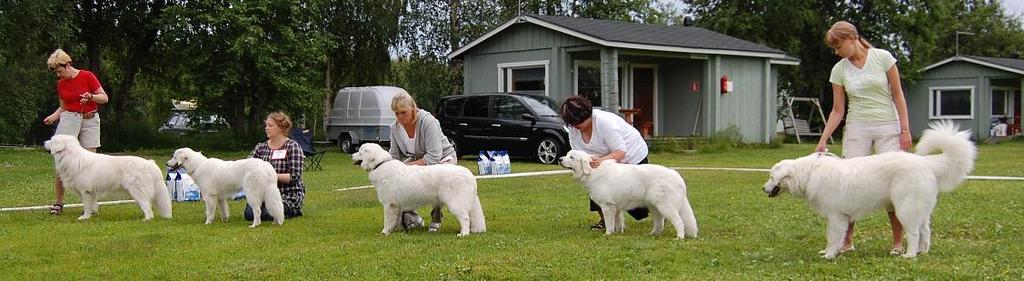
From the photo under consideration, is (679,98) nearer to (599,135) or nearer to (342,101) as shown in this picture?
(342,101)

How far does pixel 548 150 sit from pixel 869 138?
11988mm

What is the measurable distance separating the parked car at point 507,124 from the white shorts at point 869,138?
11280mm

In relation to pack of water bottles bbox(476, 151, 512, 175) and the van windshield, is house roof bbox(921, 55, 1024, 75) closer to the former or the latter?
the van windshield

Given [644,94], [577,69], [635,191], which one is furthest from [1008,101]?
[635,191]

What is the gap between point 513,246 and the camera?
6594 millimetres

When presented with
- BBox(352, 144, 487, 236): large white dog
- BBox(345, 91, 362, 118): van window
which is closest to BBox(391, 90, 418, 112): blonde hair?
BBox(352, 144, 487, 236): large white dog

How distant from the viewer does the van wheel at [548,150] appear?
17.8 metres

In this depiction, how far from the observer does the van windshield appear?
1838cm

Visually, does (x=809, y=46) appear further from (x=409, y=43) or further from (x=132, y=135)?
(x=132, y=135)

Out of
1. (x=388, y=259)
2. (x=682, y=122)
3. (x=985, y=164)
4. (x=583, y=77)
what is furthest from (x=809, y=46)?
(x=388, y=259)

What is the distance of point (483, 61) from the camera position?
2417 cm

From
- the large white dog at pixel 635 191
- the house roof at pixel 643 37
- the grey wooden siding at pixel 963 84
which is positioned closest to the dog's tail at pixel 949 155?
the large white dog at pixel 635 191

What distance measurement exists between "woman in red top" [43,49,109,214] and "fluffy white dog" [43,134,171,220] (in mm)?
268

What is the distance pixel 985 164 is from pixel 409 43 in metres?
20.6
